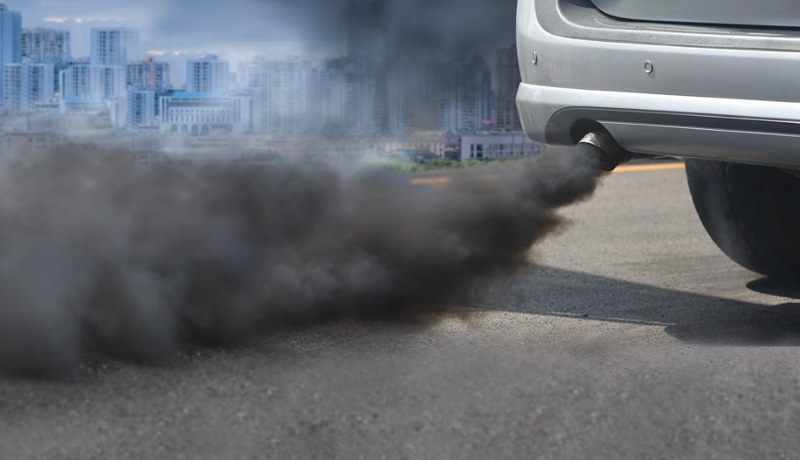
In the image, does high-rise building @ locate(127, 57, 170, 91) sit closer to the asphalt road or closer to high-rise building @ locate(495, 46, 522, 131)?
the asphalt road

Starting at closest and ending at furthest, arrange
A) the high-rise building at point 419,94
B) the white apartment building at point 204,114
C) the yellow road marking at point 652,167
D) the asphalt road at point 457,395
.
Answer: the asphalt road at point 457,395 → the white apartment building at point 204,114 → the high-rise building at point 419,94 → the yellow road marking at point 652,167

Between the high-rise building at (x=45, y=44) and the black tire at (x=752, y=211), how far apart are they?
2543mm

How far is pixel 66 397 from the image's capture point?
2.93m

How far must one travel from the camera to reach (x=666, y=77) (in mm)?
3389

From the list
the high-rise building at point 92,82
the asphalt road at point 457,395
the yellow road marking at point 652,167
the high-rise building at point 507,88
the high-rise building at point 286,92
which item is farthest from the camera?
the yellow road marking at point 652,167

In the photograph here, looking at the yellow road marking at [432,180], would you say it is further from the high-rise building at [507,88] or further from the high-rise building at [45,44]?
the high-rise building at [45,44]

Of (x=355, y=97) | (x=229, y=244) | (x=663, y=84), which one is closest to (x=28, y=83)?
(x=229, y=244)

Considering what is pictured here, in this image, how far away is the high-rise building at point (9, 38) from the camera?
3582mm

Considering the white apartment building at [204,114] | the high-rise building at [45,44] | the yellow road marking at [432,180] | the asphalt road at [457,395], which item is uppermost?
the high-rise building at [45,44]

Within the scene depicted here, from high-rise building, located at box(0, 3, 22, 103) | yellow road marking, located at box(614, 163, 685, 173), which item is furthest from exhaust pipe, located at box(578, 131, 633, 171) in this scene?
yellow road marking, located at box(614, 163, 685, 173)

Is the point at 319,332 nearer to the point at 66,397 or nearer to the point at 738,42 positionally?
the point at 66,397

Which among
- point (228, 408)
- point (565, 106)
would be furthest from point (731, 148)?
point (228, 408)

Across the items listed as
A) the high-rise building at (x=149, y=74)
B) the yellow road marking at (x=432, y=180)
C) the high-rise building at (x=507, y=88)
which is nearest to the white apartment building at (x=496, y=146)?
the high-rise building at (x=507, y=88)

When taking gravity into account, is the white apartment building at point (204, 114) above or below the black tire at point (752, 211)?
above
